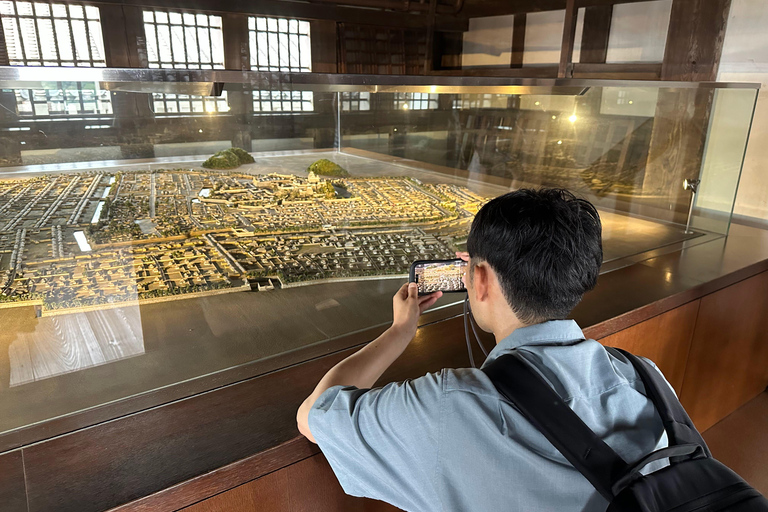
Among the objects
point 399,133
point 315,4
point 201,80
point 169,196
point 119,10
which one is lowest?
point 169,196

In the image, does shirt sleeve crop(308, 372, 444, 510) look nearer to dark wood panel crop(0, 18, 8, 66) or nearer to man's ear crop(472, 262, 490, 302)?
man's ear crop(472, 262, 490, 302)

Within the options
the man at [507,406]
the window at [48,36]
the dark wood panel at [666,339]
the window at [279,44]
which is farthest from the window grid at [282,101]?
the dark wood panel at [666,339]

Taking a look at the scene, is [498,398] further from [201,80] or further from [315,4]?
[315,4]

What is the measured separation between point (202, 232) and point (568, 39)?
9.44 ft

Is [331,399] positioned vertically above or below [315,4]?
below

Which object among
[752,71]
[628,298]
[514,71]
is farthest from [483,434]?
[752,71]

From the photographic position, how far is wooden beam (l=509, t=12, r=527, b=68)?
3.34 meters

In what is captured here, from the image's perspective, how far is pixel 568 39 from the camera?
3344 mm

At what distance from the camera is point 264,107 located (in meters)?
1.40

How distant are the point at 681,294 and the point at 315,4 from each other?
1833 millimetres

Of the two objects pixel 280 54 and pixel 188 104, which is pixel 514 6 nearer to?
pixel 280 54

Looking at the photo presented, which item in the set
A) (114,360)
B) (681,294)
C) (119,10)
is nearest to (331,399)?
(114,360)

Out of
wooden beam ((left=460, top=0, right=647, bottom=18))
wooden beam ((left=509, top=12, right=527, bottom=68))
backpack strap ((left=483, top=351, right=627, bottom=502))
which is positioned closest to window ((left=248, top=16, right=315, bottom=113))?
backpack strap ((left=483, top=351, right=627, bottom=502))

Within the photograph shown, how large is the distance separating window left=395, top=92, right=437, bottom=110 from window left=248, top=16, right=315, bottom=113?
15.1 inches
